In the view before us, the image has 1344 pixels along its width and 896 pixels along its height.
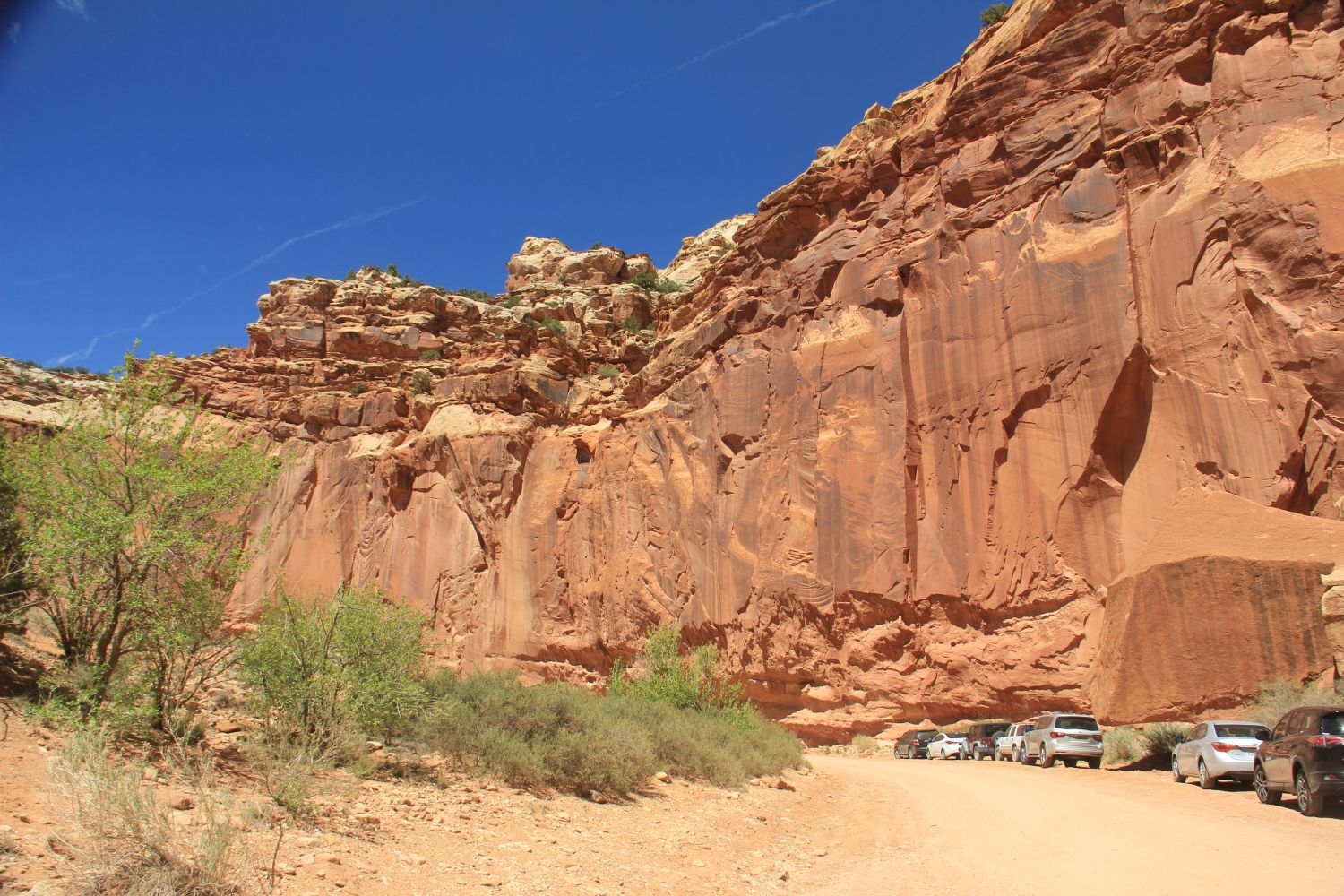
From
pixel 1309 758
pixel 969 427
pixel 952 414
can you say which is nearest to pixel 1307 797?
pixel 1309 758

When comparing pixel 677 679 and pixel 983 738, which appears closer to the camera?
pixel 983 738

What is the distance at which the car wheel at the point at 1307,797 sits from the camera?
37.6 ft

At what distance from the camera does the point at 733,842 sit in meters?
11.0

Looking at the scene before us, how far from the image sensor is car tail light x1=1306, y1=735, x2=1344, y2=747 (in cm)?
1115

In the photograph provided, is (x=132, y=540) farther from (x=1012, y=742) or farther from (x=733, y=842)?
(x=1012, y=742)

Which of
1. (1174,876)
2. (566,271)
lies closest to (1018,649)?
(1174,876)

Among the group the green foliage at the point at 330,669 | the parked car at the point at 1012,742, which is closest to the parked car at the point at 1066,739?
the parked car at the point at 1012,742

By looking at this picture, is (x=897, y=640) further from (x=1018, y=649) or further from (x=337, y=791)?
(x=337, y=791)

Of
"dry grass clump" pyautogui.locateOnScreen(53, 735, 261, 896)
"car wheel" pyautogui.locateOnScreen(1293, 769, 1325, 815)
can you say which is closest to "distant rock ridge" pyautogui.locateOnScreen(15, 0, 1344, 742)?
"car wheel" pyautogui.locateOnScreen(1293, 769, 1325, 815)

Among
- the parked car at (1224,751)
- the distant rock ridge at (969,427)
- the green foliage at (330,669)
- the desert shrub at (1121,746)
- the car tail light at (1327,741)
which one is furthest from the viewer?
the desert shrub at (1121,746)

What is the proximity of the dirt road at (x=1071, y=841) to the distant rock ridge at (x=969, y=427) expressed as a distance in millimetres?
6104

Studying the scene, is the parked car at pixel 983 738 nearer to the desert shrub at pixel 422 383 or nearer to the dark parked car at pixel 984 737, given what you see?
the dark parked car at pixel 984 737

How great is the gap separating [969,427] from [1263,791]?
14052 millimetres

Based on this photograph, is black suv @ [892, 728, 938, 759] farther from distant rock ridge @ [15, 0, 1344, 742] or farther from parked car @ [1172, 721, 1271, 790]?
parked car @ [1172, 721, 1271, 790]
